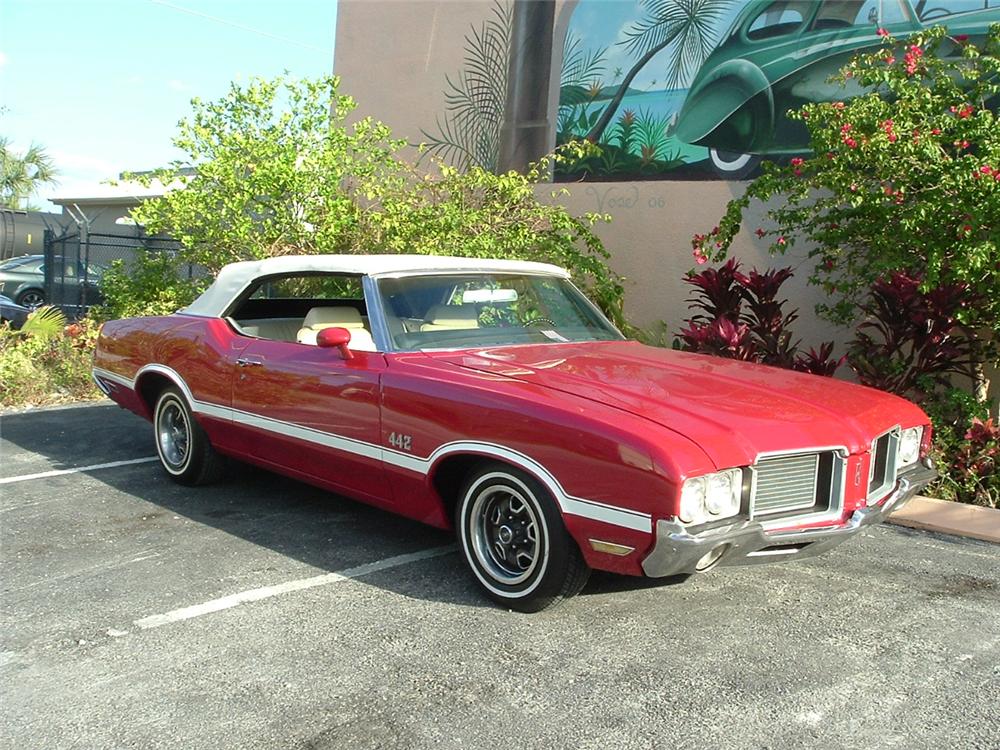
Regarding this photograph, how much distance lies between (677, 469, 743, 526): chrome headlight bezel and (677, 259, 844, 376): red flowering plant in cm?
341

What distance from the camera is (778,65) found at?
8.75 m

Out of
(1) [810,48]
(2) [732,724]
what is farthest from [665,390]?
(1) [810,48]

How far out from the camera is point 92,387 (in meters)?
9.84

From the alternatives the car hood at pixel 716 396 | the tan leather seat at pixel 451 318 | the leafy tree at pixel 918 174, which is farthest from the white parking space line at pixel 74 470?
the leafy tree at pixel 918 174

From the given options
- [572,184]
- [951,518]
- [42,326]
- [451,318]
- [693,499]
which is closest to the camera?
[693,499]

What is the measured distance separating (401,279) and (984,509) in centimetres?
374

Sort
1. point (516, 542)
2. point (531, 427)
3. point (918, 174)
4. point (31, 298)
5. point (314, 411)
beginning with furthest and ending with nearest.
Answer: point (31, 298) < point (918, 174) < point (314, 411) < point (516, 542) < point (531, 427)

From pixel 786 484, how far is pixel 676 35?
6.89m

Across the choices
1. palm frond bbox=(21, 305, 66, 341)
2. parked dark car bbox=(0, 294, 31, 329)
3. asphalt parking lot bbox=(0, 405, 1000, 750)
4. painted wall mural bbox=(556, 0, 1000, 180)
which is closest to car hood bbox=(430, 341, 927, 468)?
asphalt parking lot bbox=(0, 405, 1000, 750)

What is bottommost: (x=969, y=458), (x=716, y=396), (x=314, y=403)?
(x=969, y=458)

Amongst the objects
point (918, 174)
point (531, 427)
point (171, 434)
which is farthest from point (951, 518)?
point (171, 434)

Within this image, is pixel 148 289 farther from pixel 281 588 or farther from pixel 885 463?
pixel 885 463

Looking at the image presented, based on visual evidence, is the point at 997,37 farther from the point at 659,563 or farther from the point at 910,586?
the point at 659,563

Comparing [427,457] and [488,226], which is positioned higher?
[488,226]
